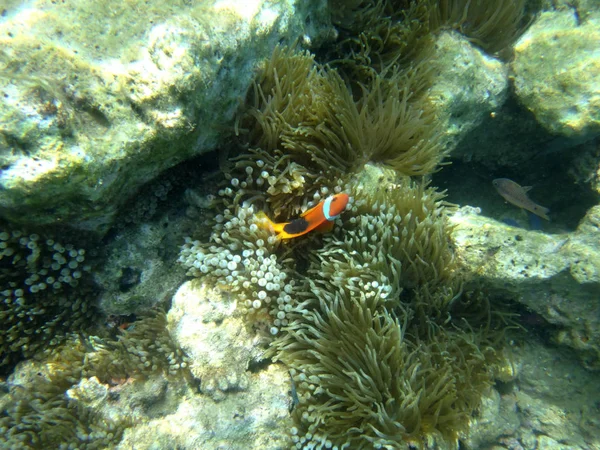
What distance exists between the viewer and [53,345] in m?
2.90

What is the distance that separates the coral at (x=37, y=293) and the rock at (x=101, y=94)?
12.1 inches

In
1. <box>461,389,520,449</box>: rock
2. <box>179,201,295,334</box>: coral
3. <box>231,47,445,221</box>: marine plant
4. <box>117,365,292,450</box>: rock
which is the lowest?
<box>461,389,520,449</box>: rock

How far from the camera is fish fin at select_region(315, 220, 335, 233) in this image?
293 cm

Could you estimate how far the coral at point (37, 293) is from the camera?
8.34ft

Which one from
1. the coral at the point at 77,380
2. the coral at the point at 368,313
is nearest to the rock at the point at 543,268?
the coral at the point at 368,313

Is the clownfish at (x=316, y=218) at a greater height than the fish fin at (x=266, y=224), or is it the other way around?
the fish fin at (x=266, y=224)

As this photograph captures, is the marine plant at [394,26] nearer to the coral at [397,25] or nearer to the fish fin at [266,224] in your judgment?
the coral at [397,25]

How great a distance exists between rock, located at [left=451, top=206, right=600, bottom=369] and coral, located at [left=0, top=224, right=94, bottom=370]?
3.22 metres

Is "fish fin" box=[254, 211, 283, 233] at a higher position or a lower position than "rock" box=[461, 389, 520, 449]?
higher

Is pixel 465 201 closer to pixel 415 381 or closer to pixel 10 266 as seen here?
pixel 415 381

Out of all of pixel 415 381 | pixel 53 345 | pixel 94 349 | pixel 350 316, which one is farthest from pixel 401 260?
pixel 53 345

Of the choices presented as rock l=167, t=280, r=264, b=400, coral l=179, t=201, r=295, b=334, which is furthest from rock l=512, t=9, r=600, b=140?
rock l=167, t=280, r=264, b=400

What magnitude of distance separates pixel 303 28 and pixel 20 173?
2462 millimetres

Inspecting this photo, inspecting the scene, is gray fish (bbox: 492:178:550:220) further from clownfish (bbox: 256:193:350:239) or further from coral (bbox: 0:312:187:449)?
coral (bbox: 0:312:187:449)
